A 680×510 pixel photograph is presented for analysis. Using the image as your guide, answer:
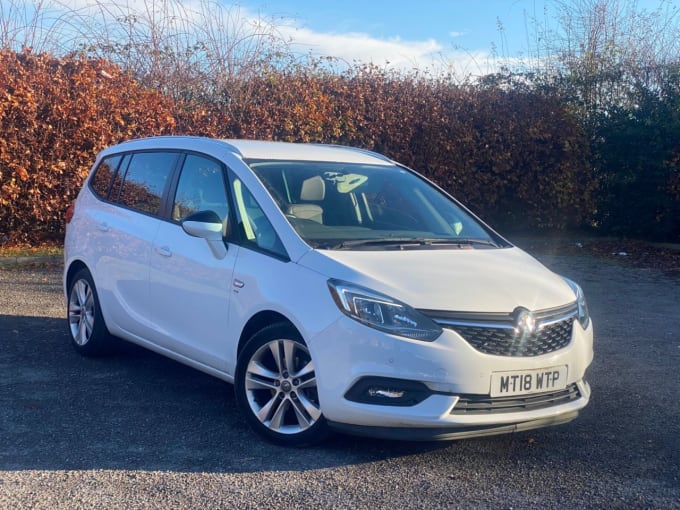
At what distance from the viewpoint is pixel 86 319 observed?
21.6 feet

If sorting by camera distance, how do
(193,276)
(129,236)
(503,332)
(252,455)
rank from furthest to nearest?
(129,236) < (193,276) < (252,455) < (503,332)

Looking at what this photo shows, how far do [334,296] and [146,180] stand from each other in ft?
8.32

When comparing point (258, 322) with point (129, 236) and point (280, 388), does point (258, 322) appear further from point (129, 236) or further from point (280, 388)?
point (129, 236)

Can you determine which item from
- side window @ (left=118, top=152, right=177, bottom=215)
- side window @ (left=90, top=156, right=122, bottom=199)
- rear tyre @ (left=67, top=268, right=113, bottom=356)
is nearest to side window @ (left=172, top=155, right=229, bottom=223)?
side window @ (left=118, top=152, right=177, bottom=215)

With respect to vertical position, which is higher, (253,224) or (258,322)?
(253,224)

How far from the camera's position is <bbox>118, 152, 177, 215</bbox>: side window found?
19.5 ft

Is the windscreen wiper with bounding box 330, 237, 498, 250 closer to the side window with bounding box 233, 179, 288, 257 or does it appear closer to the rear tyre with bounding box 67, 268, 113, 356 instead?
the side window with bounding box 233, 179, 288, 257

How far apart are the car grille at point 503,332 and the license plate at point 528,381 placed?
0.33 ft

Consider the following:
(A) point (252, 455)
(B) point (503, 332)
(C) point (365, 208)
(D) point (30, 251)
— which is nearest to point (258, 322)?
(A) point (252, 455)

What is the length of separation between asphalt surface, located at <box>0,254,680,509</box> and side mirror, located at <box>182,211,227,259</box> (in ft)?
3.50

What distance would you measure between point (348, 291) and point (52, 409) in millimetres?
2247

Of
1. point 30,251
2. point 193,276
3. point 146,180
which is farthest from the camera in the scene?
point 30,251

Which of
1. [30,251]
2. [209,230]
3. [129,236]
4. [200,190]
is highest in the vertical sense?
[200,190]

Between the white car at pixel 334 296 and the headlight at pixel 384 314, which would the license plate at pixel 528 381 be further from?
the headlight at pixel 384 314
